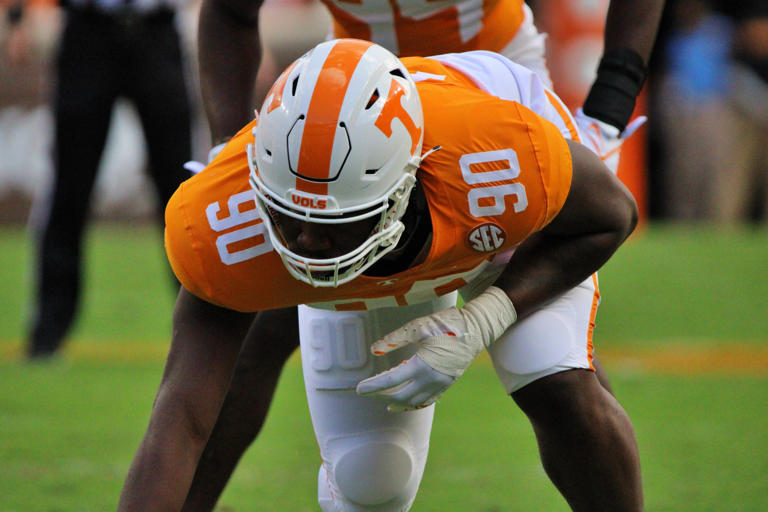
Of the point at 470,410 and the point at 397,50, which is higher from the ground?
the point at 397,50

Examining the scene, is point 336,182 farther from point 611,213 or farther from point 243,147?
point 611,213

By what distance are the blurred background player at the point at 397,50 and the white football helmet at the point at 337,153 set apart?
2.76 ft

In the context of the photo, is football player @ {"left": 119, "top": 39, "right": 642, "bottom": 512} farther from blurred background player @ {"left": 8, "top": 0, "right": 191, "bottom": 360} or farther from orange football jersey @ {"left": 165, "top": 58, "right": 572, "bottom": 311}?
blurred background player @ {"left": 8, "top": 0, "right": 191, "bottom": 360}

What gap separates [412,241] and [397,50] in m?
0.99

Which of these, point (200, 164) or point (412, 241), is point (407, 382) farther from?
point (200, 164)

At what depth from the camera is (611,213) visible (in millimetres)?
2938

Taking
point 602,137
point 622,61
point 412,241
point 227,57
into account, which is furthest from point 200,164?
point 622,61

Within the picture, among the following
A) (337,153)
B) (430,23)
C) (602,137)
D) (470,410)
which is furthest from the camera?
(470,410)

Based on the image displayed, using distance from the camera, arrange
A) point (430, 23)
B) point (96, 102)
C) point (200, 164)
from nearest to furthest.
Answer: point (200, 164) → point (430, 23) → point (96, 102)

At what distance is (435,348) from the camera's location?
2.82m

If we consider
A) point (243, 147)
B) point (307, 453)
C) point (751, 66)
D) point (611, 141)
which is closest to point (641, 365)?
point (307, 453)

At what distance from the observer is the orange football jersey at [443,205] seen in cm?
275

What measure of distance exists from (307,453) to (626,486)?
2.06m

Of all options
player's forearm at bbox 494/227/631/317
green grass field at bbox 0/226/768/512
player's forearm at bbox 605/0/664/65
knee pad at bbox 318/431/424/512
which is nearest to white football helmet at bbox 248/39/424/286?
player's forearm at bbox 494/227/631/317
